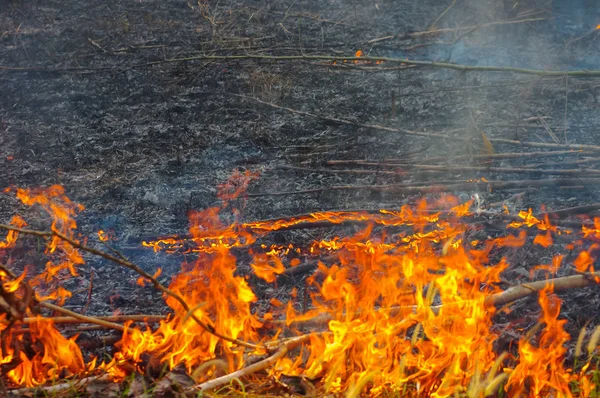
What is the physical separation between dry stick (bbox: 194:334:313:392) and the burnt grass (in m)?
0.74

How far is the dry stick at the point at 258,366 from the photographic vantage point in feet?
7.38

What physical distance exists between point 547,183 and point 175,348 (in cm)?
247

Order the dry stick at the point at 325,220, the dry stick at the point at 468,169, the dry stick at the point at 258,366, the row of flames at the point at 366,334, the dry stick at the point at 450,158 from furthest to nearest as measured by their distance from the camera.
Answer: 1. the dry stick at the point at 450,158
2. the dry stick at the point at 468,169
3. the dry stick at the point at 325,220
4. the row of flames at the point at 366,334
5. the dry stick at the point at 258,366

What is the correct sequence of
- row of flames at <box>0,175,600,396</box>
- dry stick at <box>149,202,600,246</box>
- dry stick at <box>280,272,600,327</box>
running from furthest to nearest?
dry stick at <box>149,202,600,246</box>, dry stick at <box>280,272,600,327</box>, row of flames at <box>0,175,600,396</box>

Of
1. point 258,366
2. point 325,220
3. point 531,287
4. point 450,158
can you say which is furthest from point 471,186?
point 258,366

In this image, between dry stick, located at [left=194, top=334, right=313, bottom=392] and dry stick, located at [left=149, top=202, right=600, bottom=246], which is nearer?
dry stick, located at [left=194, top=334, right=313, bottom=392]

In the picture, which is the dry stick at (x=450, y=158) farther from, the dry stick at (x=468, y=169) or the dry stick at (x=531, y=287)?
the dry stick at (x=531, y=287)

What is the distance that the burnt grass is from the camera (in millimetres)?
3781

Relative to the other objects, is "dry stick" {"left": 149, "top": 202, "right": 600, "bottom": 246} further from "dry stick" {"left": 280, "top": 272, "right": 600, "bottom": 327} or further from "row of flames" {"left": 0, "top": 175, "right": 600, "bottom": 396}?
"dry stick" {"left": 280, "top": 272, "right": 600, "bottom": 327}

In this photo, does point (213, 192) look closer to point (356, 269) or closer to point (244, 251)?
point (244, 251)

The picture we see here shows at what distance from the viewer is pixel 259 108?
4.94 m

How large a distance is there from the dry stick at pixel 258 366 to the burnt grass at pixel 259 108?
74 cm

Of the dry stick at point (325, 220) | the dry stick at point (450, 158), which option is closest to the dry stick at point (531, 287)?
the dry stick at point (325, 220)

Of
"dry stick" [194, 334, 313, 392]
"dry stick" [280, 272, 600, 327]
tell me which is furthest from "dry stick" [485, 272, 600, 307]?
"dry stick" [194, 334, 313, 392]
